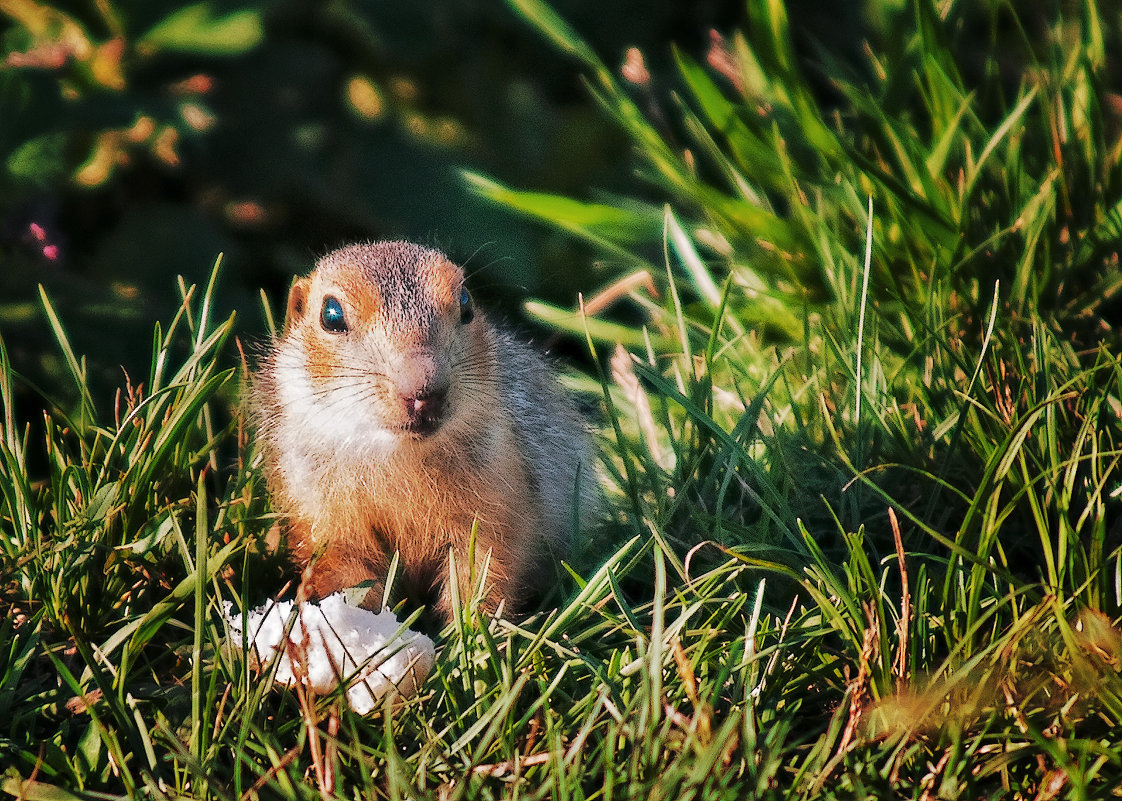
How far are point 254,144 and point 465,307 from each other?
190cm

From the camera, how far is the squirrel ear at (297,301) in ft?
7.54

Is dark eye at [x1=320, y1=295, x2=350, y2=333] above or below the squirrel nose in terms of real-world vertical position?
above

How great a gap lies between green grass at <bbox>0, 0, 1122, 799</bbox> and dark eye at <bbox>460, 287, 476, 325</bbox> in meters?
0.25

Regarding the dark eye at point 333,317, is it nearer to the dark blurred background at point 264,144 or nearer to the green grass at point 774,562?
the green grass at point 774,562

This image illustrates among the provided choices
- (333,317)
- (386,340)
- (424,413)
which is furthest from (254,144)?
(424,413)

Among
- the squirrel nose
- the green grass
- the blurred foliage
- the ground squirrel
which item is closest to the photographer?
the green grass

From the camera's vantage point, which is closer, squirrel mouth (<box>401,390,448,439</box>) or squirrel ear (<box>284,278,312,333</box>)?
squirrel mouth (<box>401,390,448,439</box>)

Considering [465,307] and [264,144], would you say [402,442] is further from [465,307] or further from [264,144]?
[264,144]

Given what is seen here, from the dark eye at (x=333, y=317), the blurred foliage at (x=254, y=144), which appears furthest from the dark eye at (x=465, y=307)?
the blurred foliage at (x=254, y=144)

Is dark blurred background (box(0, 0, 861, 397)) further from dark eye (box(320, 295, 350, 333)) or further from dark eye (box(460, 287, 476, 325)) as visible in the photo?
dark eye (box(320, 295, 350, 333))

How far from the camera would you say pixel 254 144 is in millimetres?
3781

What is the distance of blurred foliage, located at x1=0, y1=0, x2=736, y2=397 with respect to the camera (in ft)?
10.2

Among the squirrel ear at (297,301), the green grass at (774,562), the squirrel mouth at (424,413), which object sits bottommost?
the green grass at (774,562)

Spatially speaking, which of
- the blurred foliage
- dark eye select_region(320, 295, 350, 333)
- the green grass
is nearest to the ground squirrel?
dark eye select_region(320, 295, 350, 333)
